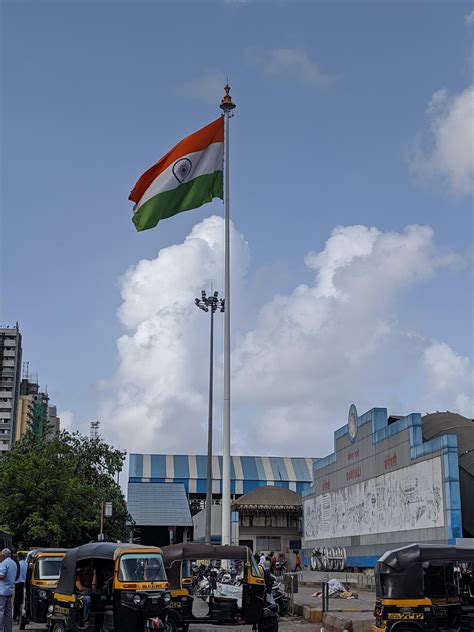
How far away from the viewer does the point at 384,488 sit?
1369 inches

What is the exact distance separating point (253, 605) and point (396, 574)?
368cm

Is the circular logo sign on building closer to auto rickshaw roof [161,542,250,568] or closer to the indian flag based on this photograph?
the indian flag

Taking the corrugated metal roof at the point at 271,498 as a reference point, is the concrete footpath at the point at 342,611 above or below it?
below

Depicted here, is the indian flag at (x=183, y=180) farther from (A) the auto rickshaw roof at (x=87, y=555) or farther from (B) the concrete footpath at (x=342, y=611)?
(B) the concrete footpath at (x=342, y=611)

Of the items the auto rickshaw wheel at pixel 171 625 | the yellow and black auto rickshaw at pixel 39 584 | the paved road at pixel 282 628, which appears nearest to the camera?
the auto rickshaw wheel at pixel 171 625

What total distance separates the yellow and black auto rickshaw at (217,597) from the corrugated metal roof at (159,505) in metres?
42.5

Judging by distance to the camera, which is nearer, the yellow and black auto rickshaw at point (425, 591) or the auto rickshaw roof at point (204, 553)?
the yellow and black auto rickshaw at point (425, 591)

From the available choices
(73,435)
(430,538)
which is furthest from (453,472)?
(73,435)

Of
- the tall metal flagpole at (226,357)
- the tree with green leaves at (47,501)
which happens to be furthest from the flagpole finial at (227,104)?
the tree with green leaves at (47,501)

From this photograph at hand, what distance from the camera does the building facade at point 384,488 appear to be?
2847 cm

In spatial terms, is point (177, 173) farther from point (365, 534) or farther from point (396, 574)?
point (365, 534)

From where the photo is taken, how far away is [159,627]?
14.9m

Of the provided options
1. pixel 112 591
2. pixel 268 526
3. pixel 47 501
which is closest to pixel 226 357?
pixel 112 591

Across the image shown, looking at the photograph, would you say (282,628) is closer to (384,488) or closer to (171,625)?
(171,625)
